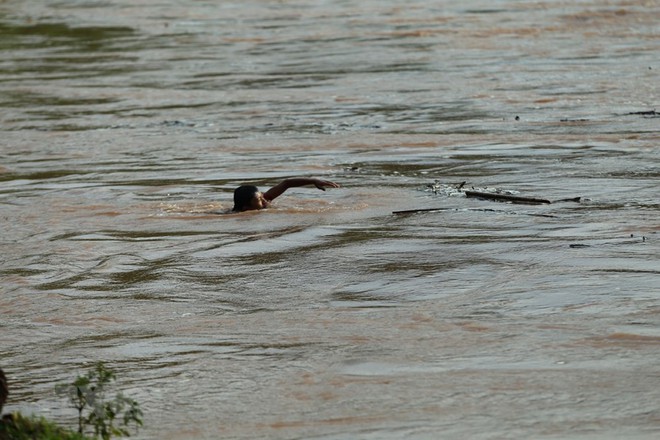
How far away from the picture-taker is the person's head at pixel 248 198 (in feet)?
39.0

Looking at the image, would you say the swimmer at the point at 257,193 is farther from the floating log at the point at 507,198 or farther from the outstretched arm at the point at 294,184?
the floating log at the point at 507,198

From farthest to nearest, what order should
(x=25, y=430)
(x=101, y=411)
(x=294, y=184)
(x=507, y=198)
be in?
(x=294, y=184) → (x=507, y=198) → (x=101, y=411) → (x=25, y=430)

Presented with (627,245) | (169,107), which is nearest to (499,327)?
(627,245)

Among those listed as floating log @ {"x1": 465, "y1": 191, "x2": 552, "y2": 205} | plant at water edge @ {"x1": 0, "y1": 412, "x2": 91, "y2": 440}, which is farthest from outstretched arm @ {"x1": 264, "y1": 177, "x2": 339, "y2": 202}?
plant at water edge @ {"x1": 0, "y1": 412, "x2": 91, "y2": 440}

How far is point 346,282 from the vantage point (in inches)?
370

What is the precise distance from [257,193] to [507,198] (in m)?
1.81

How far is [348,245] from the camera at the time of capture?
1060cm

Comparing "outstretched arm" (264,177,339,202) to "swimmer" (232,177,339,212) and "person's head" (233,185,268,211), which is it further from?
"person's head" (233,185,268,211)

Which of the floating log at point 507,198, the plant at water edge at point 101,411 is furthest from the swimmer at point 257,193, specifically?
the plant at water edge at point 101,411

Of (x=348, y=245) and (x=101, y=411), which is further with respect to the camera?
(x=348, y=245)

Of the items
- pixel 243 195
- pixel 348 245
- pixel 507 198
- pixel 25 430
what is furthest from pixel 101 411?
pixel 507 198

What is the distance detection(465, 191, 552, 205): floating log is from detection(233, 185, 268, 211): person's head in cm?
153

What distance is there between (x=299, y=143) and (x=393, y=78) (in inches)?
215

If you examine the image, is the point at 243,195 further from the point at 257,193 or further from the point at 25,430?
the point at 25,430
